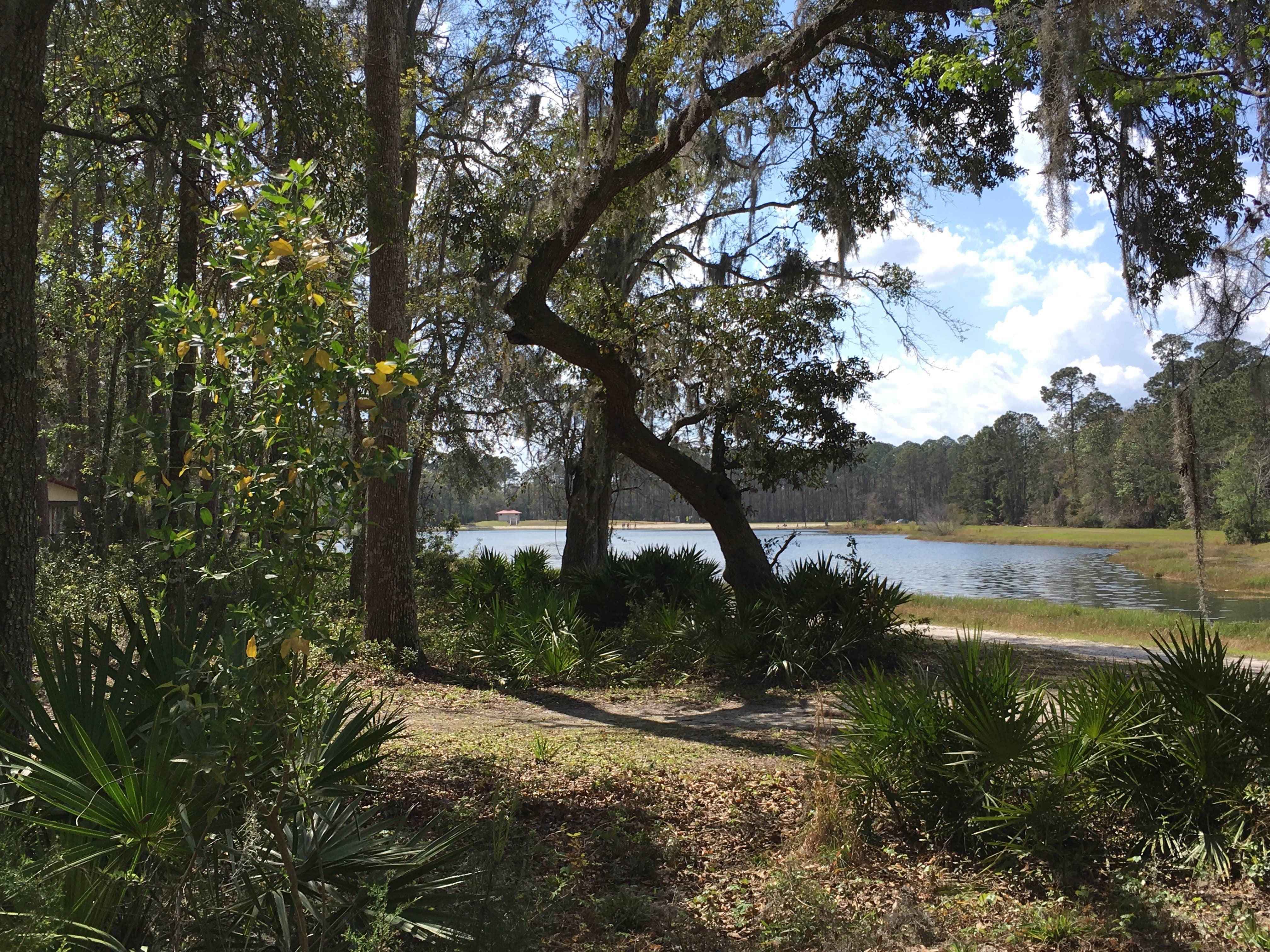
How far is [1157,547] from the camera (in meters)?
45.4

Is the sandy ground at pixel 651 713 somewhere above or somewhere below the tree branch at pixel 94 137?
below

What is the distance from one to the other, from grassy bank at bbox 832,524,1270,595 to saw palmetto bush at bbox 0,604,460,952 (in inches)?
1256

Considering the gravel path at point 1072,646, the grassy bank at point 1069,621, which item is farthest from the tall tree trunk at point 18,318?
the grassy bank at point 1069,621

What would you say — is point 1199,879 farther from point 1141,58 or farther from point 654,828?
point 1141,58

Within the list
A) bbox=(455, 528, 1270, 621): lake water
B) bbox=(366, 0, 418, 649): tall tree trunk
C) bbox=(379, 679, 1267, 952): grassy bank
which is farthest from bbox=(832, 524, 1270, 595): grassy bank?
bbox=(379, 679, 1267, 952): grassy bank

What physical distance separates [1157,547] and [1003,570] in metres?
10.9

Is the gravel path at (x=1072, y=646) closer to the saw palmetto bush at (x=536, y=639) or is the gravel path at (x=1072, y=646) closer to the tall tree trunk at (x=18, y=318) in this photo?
the saw palmetto bush at (x=536, y=639)

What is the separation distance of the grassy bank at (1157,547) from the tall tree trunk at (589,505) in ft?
74.0

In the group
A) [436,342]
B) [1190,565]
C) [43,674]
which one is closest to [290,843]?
[43,674]

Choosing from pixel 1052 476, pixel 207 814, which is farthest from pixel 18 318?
pixel 1052 476

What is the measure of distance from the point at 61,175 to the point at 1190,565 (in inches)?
1574

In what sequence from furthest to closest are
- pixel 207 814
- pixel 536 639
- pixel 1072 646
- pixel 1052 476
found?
pixel 1052 476, pixel 1072 646, pixel 536 639, pixel 207 814

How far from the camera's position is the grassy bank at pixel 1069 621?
15.7 meters

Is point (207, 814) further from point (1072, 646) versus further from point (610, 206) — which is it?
point (1072, 646)
